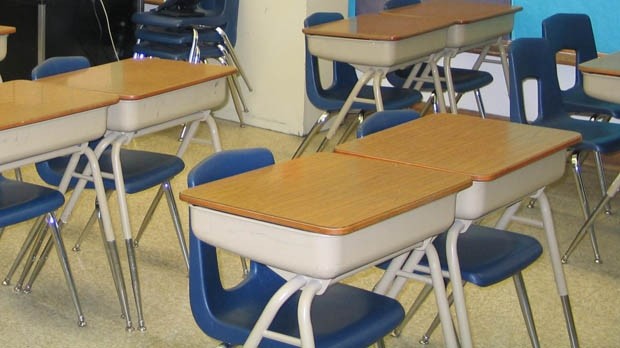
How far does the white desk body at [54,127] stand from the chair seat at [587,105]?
7.79ft

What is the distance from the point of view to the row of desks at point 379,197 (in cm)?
215

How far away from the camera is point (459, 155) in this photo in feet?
9.04

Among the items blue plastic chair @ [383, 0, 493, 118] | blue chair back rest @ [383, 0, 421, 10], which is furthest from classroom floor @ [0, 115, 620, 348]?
blue chair back rest @ [383, 0, 421, 10]

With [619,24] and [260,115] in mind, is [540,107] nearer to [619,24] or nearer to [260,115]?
[619,24]

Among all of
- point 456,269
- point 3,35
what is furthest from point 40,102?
point 3,35

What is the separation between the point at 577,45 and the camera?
16.4ft

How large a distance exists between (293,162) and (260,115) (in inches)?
141

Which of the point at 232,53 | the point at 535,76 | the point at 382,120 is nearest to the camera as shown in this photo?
the point at 382,120

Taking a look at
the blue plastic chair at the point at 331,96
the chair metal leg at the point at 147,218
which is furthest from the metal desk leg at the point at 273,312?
the blue plastic chair at the point at 331,96

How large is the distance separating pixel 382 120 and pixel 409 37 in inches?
56.3

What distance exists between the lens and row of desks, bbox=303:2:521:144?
440 centimetres

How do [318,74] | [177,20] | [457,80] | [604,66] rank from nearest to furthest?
1. [604,66]
2. [318,74]
3. [457,80]
4. [177,20]

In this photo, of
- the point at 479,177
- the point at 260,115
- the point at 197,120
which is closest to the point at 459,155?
the point at 479,177

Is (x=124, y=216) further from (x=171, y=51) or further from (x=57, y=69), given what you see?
(x=171, y=51)
